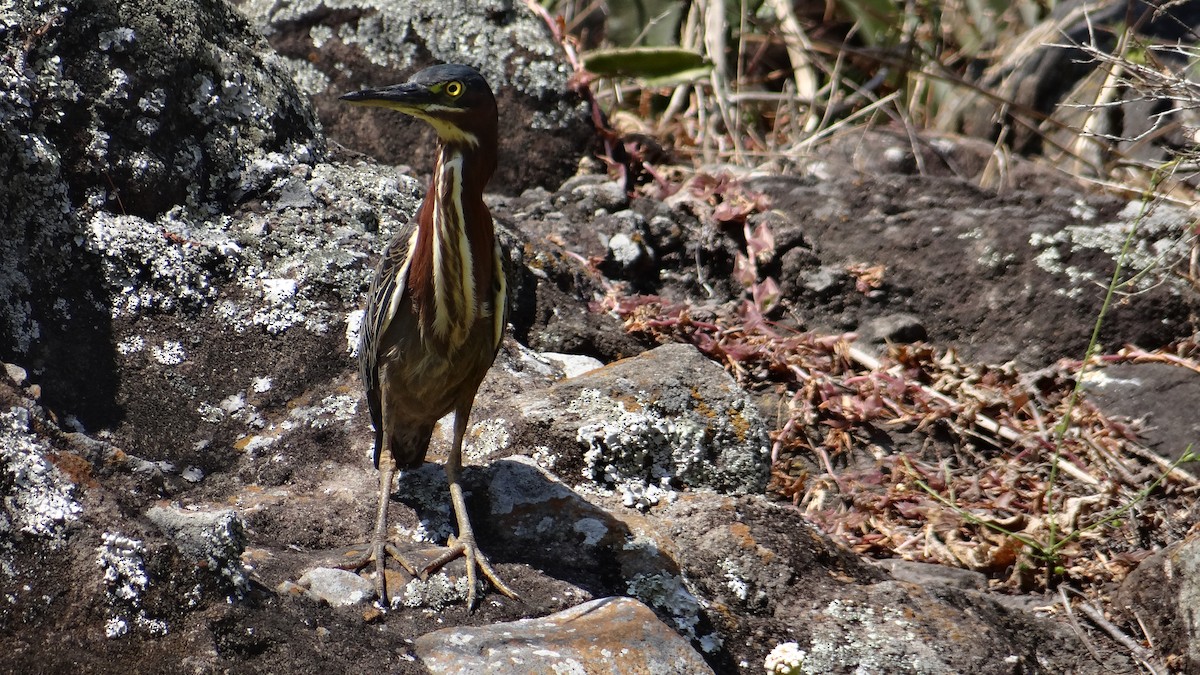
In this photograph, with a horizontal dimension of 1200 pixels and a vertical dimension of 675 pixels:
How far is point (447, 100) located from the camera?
3.60 m

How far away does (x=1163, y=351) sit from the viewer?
16.0 feet

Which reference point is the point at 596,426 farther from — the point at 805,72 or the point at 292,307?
the point at 805,72

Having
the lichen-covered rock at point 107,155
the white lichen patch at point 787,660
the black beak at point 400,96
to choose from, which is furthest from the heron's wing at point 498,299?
the white lichen patch at point 787,660

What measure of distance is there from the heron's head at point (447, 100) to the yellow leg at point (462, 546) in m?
0.95

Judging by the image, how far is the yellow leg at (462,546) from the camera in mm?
3158

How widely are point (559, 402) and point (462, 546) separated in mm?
900

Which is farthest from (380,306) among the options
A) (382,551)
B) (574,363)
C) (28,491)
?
(28,491)

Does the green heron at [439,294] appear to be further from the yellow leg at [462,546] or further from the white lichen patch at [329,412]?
the white lichen patch at [329,412]

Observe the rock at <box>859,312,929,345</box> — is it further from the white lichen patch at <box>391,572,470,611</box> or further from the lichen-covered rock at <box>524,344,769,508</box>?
the white lichen patch at <box>391,572,470,611</box>

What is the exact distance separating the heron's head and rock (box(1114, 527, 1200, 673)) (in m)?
2.55

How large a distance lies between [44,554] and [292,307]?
182 cm

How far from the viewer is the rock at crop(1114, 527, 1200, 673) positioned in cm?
342

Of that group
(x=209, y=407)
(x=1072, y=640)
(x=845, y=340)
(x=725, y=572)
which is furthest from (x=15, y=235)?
(x=1072, y=640)

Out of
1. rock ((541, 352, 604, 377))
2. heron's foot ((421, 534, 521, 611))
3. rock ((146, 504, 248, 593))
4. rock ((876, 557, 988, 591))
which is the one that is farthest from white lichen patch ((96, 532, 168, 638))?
rock ((876, 557, 988, 591))
